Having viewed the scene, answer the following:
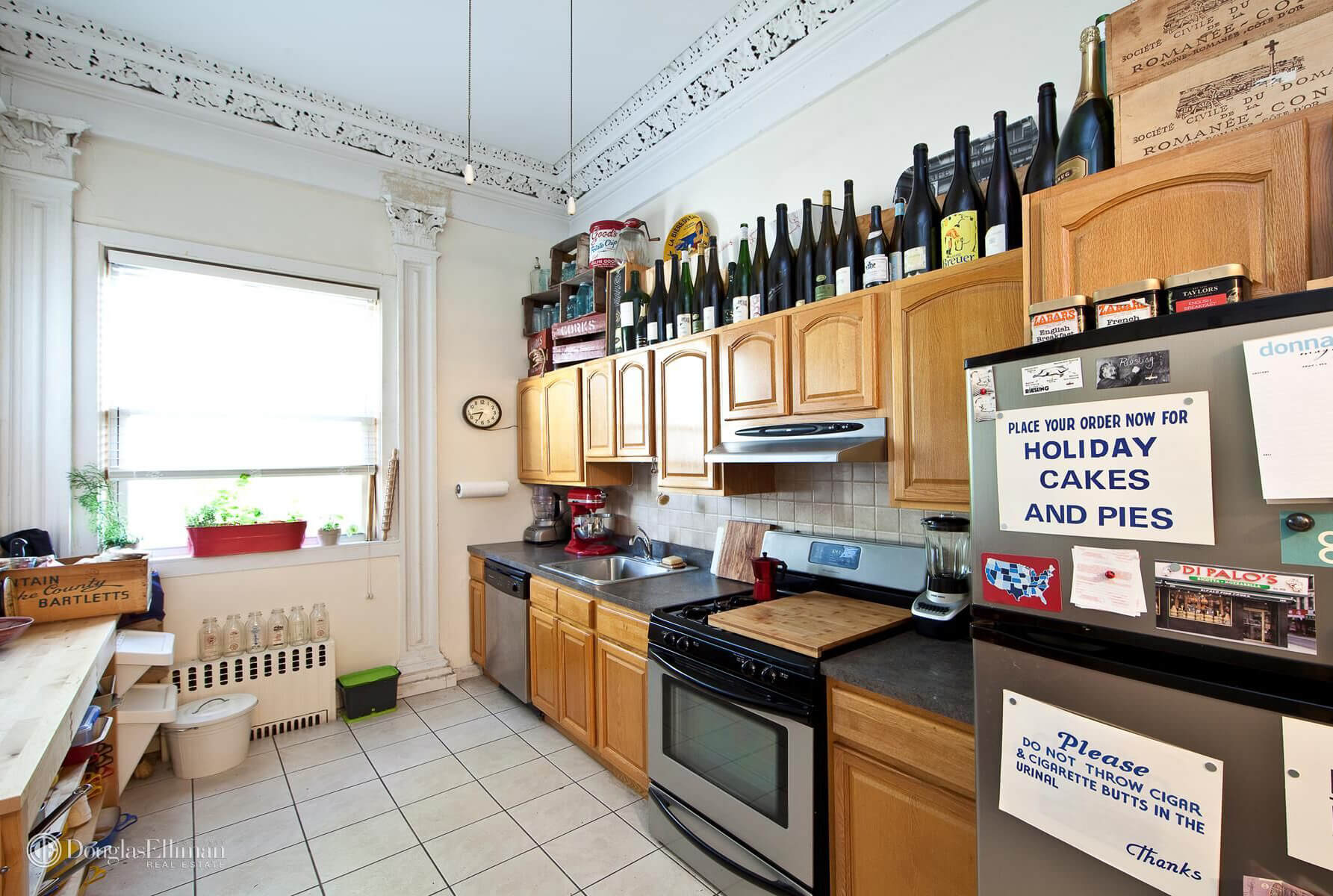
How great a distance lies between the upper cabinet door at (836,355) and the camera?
6.21 feet

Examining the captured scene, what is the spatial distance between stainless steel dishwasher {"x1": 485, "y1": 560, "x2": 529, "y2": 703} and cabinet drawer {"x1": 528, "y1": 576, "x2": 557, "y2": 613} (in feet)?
0.20

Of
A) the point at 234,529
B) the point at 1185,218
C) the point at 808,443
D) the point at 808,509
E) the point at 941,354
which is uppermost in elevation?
the point at 1185,218

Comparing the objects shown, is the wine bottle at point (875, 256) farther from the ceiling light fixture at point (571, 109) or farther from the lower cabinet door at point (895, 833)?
the lower cabinet door at point (895, 833)

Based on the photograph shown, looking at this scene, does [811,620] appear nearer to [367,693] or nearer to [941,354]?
[941,354]

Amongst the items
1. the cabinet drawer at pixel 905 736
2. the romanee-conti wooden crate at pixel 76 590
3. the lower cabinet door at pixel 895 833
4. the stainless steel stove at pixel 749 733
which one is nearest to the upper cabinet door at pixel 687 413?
the stainless steel stove at pixel 749 733

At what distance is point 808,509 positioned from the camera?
2.49 metres

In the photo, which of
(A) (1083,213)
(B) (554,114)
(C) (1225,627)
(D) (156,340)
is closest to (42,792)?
(C) (1225,627)

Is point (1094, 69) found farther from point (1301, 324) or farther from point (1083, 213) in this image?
point (1301, 324)

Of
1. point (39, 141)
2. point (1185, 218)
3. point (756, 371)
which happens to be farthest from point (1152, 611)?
point (39, 141)

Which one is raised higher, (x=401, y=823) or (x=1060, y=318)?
(x=1060, y=318)

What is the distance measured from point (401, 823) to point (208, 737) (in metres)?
1.08

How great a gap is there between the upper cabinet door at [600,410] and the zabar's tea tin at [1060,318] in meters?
2.18

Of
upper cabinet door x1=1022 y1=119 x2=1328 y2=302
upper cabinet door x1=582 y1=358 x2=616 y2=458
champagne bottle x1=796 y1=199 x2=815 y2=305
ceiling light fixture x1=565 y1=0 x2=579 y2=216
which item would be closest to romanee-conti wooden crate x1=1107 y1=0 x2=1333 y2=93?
upper cabinet door x1=1022 y1=119 x2=1328 y2=302

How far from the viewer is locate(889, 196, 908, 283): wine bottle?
1908 mm
